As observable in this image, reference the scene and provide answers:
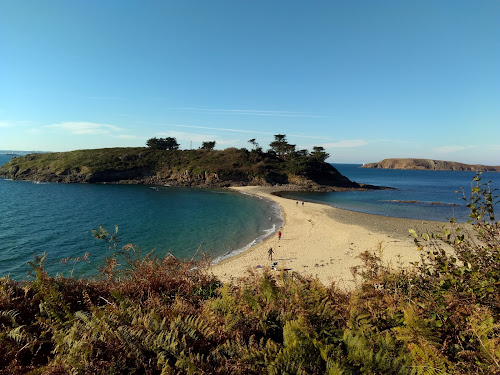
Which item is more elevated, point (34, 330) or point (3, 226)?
point (34, 330)

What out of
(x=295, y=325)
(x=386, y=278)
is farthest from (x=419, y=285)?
(x=295, y=325)

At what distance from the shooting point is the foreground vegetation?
8.94ft

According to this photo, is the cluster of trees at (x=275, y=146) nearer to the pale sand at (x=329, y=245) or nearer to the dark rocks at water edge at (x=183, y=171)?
the dark rocks at water edge at (x=183, y=171)

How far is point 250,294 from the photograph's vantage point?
15.7 ft

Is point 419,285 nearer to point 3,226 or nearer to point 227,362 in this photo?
point 227,362

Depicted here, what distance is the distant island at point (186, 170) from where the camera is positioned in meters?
78.2

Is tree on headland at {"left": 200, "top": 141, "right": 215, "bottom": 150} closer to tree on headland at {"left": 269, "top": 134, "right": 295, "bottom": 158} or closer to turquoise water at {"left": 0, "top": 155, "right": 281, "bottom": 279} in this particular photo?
tree on headland at {"left": 269, "top": 134, "right": 295, "bottom": 158}

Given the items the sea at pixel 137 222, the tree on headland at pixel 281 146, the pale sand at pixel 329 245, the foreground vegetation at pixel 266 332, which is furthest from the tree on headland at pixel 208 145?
the foreground vegetation at pixel 266 332

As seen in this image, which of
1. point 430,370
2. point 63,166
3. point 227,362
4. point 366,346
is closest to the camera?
point 430,370

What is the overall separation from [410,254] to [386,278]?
21.5 m

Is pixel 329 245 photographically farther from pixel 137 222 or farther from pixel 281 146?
pixel 281 146

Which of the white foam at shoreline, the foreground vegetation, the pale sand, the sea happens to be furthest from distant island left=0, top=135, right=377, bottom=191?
the foreground vegetation

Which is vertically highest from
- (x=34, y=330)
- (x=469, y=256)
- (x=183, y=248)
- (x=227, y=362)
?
(x=469, y=256)

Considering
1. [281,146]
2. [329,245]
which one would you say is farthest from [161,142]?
[329,245]
